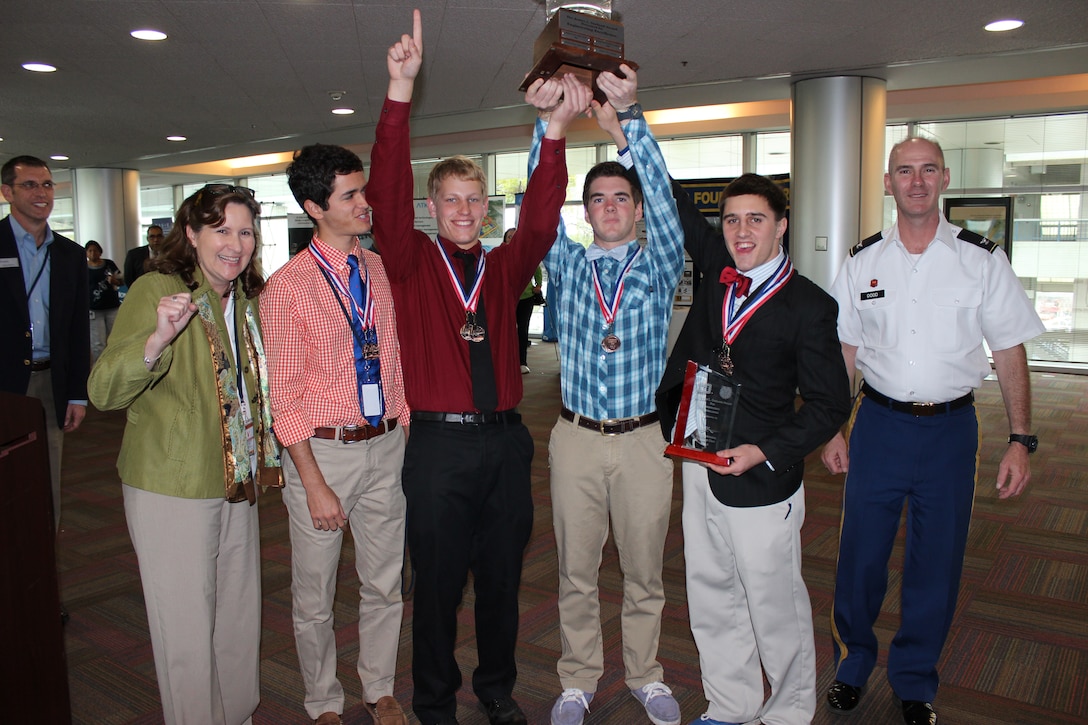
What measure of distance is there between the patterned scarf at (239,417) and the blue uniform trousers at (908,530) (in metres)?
1.84

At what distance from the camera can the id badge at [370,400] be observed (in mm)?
2312

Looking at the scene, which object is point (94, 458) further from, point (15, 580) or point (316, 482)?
A: point (15, 580)

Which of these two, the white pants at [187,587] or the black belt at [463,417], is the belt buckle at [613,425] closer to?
the black belt at [463,417]

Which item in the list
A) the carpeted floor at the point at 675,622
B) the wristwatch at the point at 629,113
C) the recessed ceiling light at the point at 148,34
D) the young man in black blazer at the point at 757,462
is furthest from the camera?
the recessed ceiling light at the point at 148,34

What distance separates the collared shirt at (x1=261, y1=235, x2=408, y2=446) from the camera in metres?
2.24

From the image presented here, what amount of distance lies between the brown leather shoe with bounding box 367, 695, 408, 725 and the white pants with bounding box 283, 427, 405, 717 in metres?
0.02

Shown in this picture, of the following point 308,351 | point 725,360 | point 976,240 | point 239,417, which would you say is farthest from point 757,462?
point 239,417

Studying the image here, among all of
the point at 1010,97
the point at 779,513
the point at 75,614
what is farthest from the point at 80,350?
the point at 1010,97

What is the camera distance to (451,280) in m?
2.37

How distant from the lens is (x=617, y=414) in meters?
2.50

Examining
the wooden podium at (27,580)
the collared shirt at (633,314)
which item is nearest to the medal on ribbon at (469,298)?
the collared shirt at (633,314)

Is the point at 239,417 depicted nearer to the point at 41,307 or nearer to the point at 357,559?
the point at 357,559

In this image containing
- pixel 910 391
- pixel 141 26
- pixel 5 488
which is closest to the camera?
pixel 5 488

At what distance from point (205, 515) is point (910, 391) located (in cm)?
211
